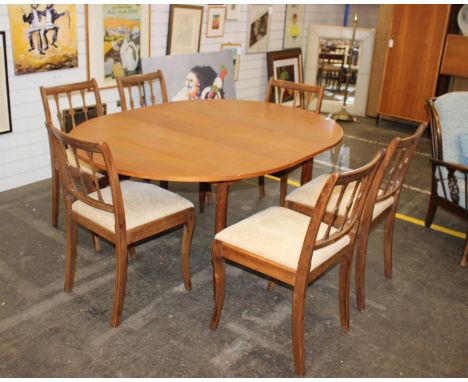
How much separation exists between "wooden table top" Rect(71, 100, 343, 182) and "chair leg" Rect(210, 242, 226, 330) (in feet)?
1.09

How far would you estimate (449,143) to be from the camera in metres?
3.38

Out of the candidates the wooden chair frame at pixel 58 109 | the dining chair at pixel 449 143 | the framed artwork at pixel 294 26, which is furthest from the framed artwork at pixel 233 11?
the dining chair at pixel 449 143

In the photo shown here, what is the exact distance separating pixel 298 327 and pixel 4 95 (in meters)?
2.61

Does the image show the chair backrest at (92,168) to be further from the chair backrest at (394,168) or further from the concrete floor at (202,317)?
the chair backrest at (394,168)

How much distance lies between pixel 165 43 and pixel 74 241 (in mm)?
2526

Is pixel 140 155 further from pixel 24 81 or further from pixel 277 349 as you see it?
pixel 24 81

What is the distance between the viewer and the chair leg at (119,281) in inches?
92.3

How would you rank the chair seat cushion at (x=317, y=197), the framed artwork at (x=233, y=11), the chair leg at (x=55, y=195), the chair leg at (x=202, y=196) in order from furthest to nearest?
the framed artwork at (x=233, y=11) → the chair leg at (x=202, y=196) → the chair leg at (x=55, y=195) → the chair seat cushion at (x=317, y=197)

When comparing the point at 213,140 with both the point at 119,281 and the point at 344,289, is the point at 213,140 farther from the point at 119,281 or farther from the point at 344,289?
the point at 344,289

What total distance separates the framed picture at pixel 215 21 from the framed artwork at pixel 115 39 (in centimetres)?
77

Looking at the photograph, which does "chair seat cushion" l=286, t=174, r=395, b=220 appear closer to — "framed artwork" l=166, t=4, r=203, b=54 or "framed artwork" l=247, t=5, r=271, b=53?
"framed artwork" l=166, t=4, r=203, b=54

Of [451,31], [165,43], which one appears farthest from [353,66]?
[165,43]

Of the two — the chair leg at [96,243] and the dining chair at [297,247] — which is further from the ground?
the dining chair at [297,247]

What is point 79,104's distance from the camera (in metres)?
4.14
